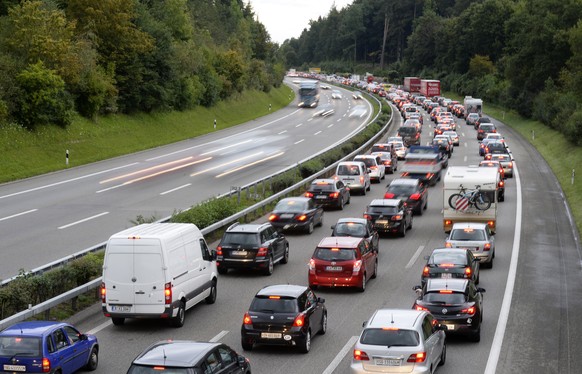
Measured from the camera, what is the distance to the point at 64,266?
23578 mm

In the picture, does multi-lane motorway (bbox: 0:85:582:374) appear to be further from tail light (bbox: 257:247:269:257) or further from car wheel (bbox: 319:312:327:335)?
tail light (bbox: 257:247:269:257)

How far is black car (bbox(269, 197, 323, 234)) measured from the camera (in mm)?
35500

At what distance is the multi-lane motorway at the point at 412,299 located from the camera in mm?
19672

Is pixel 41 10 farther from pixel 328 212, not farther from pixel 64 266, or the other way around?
pixel 64 266

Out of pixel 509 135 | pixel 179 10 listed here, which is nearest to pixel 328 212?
pixel 509 135

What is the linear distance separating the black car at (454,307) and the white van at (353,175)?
83.8 ft

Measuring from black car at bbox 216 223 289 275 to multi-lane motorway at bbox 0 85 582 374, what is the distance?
0.43m

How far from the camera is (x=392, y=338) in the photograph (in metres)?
17.0

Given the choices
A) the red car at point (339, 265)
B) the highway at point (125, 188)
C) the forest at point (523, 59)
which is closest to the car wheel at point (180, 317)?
the red car at point (339, 265)

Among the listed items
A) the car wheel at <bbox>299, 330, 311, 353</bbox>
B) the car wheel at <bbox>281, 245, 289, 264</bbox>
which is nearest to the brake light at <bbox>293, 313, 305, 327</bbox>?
the car wheel at <bbox>299, 330, 311, 353</bbox>

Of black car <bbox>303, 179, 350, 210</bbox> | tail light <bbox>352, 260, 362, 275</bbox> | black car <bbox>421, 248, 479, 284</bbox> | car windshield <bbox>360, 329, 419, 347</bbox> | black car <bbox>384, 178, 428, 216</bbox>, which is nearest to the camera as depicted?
car windshield <bbox>360, 329, 419, 347</bbox>

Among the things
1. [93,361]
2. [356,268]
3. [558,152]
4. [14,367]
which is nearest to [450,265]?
[356,268]

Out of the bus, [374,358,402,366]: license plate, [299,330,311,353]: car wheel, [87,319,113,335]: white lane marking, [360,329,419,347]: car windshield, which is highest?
[360,329,419,347]: car windshield

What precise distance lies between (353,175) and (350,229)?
53.9 feet
